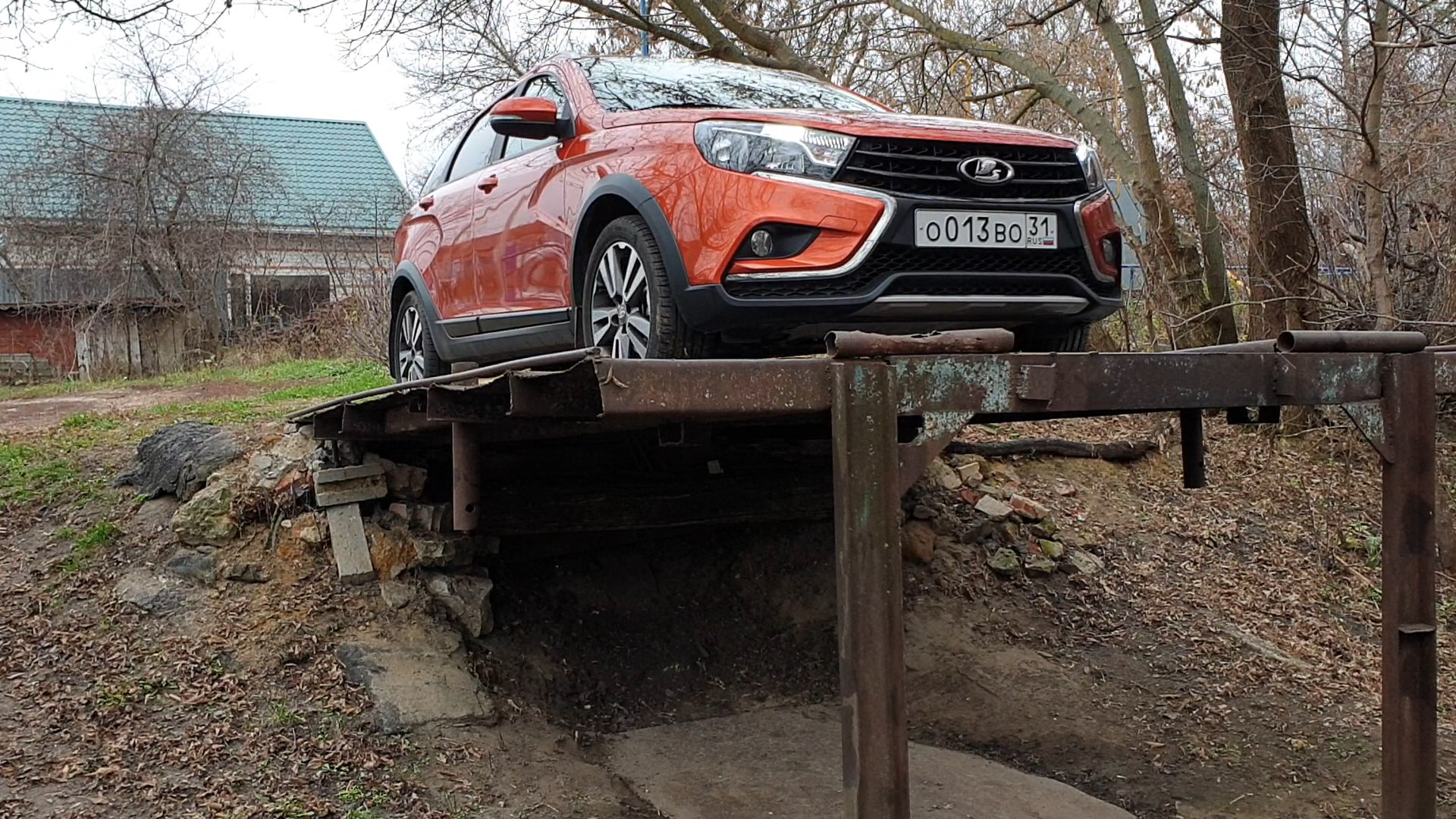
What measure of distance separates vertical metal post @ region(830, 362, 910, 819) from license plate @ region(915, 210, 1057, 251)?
4.08 ft

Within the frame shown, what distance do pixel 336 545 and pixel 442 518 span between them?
537 mm

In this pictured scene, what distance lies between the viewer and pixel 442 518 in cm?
666

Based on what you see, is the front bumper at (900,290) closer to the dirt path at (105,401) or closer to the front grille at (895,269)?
the front grille at (895,269)

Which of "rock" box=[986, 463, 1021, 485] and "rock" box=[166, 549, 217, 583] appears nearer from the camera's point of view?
"rock" box=[166, 549, 217, 583]

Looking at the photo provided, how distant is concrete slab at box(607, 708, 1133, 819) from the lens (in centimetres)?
575

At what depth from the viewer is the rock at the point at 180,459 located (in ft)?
22.9

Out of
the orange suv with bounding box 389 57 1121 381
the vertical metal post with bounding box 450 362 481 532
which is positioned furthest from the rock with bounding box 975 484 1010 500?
the vertical metal post with bounding box 450 362 481 532

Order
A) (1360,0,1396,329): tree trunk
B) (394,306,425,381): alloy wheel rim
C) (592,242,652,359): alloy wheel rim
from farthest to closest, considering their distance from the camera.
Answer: (1360,0,1396,329): tree trunk
(394,306,425,381): alloy wheel rim
(592,242,652,359): alloy wheel rim

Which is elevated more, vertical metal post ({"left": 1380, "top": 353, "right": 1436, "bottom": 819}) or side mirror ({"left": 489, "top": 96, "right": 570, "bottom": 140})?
side mirror ({"left": 489, "top": 96, "right": 570, "bottom": 140})

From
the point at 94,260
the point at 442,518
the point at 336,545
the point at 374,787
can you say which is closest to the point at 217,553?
the point at 336,545

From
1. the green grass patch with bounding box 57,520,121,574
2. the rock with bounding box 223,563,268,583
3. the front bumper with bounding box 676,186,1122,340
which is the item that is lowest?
the rock with bounding box 223,563,268,583

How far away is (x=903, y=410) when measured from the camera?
340 centimetres

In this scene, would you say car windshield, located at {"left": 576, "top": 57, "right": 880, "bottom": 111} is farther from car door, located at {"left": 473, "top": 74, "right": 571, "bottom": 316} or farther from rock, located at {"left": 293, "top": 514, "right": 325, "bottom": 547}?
rock, located at {"left": 293, "top": 514, "right": 325, "bottom": 547}

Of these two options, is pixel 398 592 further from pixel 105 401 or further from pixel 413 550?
pixel 105 401
